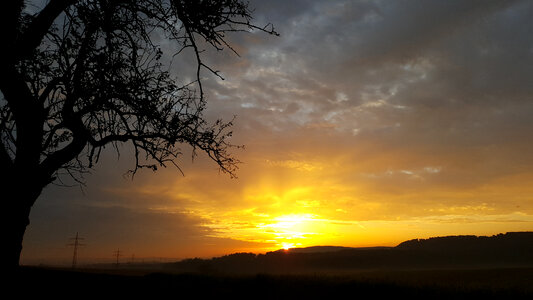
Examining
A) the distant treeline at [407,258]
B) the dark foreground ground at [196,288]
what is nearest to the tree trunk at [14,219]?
the dark foreground ground at [196,288]

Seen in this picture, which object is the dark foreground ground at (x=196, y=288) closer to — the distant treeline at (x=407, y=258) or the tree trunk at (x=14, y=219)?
the tree trunk at (x=14, y=219)

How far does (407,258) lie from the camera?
4879 inches

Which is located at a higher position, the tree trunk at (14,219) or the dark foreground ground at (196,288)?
the tree trunk at (14,219)

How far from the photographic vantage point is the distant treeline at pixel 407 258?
114000 millimetres

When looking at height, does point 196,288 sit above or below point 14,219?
below

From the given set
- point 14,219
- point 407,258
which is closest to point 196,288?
point 14,219

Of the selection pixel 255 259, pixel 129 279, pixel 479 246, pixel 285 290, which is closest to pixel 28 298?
pixel 129 279

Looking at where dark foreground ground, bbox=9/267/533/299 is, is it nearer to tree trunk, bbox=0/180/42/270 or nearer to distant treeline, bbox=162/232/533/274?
tree trunk, bbox=0/180/42/270

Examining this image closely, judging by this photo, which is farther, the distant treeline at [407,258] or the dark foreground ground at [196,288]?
the distant treeline at [407,258]

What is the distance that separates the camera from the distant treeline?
114 metres

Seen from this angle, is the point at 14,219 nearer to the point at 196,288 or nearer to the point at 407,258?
the point at 196,288

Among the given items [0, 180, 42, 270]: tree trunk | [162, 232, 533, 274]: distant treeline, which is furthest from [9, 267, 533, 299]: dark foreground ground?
[162, 232, 533, 274]: distant treeline

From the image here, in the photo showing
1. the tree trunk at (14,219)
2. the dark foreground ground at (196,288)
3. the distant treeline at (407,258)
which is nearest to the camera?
the tree trunk at (14,219)

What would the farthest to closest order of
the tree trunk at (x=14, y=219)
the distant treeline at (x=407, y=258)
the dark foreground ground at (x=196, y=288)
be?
the distant treeline at (x=407, y=258) → the dark foreground ground at (x=196, y=288) → the tree trunk at (x=14, y=219)
